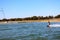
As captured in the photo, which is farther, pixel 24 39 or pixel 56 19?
pixel 56 19

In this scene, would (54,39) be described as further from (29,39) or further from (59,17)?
(59,17)

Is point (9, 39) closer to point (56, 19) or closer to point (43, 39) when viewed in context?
point (43, 39)

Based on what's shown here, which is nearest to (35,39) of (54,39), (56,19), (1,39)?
(54,39)

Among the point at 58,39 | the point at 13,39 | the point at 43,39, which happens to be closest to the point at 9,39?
the point at 13,39

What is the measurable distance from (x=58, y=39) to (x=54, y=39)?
0.59 m

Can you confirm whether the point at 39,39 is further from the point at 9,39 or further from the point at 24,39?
the point at 9,39

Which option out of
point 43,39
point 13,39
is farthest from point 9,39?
point 43,39

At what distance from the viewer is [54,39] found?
31141mm

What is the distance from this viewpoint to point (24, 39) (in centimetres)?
3127

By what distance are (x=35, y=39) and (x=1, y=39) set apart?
5.23m

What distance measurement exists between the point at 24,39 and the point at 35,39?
64.4 inches

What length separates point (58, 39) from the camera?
31.0m

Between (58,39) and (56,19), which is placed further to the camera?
(56,19)

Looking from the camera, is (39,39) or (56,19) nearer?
(39,39)
